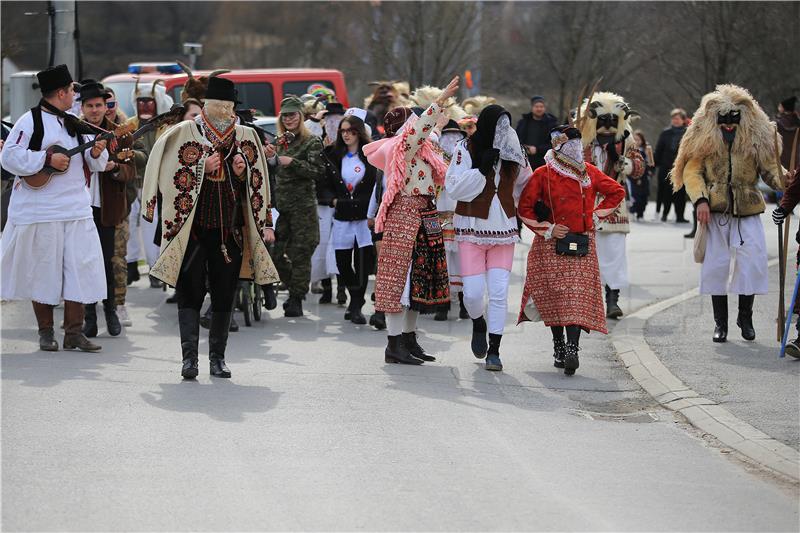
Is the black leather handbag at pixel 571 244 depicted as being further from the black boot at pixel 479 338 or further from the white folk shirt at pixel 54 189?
the white folk shirt at pixel 54 189

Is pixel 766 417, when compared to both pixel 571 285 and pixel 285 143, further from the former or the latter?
pixel 285 143

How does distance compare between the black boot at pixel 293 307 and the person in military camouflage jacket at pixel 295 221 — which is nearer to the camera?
the person in military camouflage jacket at pixel 295 221

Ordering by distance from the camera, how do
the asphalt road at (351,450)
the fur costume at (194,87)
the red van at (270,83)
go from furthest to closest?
1. the red van at (270,83)
2. the fur costume at (194,87)
3. the asphalt road at (351,450)

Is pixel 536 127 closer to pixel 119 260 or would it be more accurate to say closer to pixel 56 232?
pixel 119 260

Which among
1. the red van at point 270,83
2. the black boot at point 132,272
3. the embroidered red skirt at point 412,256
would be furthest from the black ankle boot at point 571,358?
the red van at point 270,83

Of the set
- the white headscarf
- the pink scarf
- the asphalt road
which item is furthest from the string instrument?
the white headscarf

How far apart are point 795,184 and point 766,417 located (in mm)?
2449

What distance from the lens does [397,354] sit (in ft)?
32.4

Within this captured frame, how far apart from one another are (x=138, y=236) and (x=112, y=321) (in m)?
3.34

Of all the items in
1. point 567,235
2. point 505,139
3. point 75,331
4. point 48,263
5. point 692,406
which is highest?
point 505,139

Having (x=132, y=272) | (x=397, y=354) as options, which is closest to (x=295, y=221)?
(x=132, y=272)

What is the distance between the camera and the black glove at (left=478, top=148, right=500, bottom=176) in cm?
926

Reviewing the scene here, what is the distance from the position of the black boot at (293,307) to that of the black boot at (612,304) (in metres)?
2.92

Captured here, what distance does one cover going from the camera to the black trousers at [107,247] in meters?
10.9
